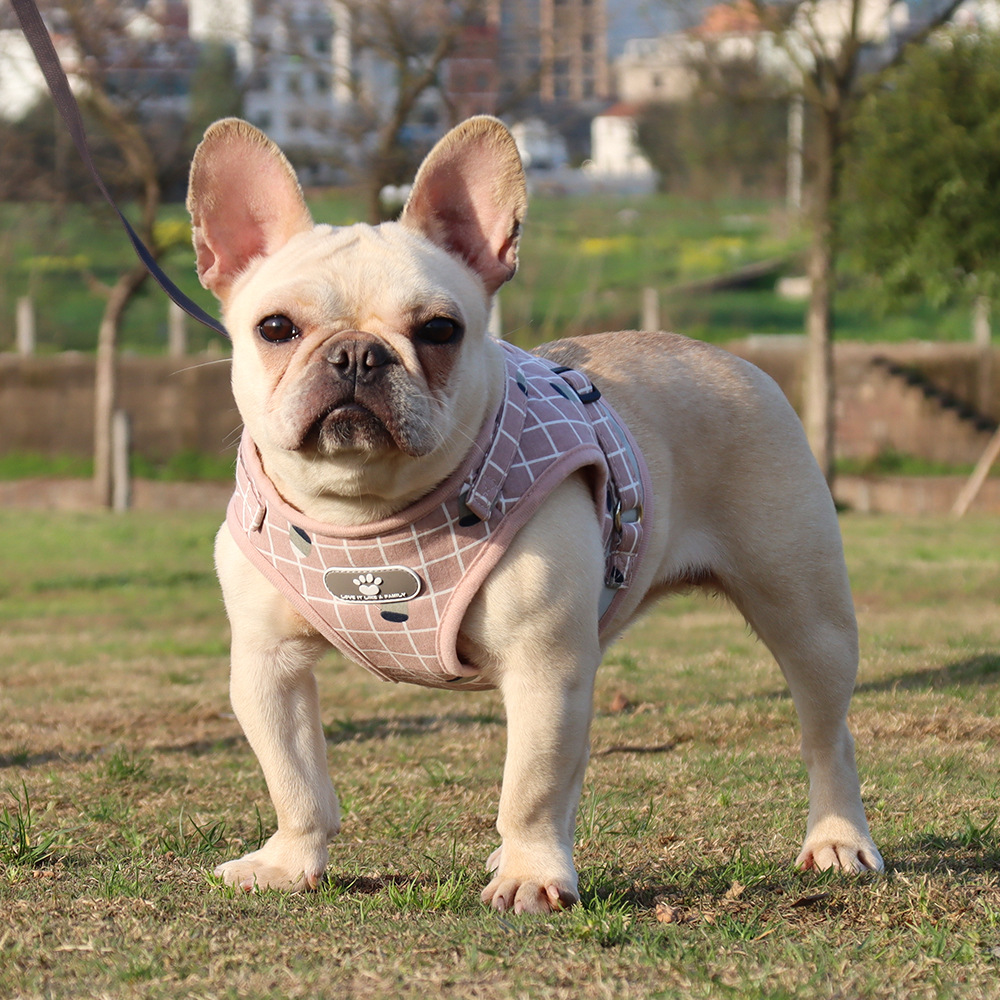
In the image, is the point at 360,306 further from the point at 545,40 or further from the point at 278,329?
the point at 545,40

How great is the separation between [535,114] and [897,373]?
6012 mm

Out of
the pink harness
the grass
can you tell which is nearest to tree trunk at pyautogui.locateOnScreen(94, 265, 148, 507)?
the grass

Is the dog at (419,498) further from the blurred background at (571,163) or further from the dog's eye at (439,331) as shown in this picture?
the blurred background at (571,163)

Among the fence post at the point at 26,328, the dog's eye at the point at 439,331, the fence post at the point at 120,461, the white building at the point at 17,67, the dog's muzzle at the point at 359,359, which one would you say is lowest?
the fence post at the point at 120,461

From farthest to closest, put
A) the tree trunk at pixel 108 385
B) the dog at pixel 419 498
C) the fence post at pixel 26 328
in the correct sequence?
the fence post at pixel 26 328 < the tree trunk at pixel 108 385 < the dog at pixel 419 498

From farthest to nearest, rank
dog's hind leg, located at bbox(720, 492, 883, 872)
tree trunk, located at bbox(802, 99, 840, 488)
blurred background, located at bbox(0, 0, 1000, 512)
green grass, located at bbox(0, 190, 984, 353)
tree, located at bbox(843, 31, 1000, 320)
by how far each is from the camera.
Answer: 1. green grass, located at bbox(0, 190, 984, 353)
2. tree trunk, located at bbox(802, 99, 840, 488)
3. blurred background, located at bbox(0, 0, 1000, 512)
4. tree, located at bbox(843, 31, 1000, 320)
5. dog's hind leg, located at bbox(720, 492, 883, 872)

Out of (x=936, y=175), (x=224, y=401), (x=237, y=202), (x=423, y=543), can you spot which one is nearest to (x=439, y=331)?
(x=423, y=543)

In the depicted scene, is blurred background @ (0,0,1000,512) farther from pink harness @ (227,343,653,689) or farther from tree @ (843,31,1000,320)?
pink harness @ (227,343,653,689)

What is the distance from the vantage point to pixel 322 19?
17.8m

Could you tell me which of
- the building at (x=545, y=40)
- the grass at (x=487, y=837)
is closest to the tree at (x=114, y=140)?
the building at (x=545, y=40)

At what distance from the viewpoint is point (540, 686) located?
309cm

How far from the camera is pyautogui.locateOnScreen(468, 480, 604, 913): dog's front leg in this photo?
121 inches

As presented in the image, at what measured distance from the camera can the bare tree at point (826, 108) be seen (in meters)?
16.1

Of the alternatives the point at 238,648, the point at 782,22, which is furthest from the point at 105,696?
the point at 782,22
